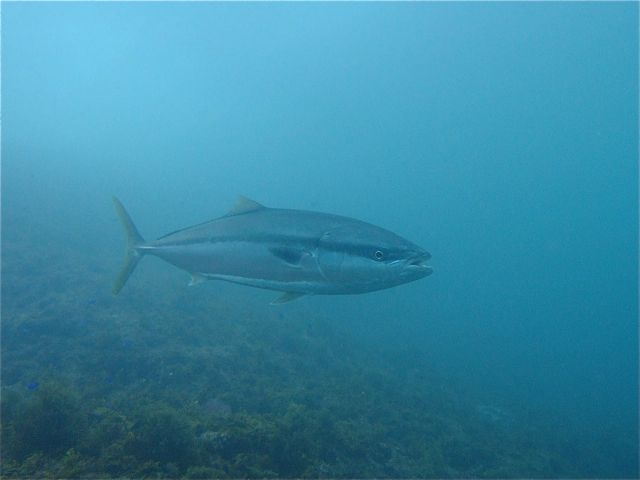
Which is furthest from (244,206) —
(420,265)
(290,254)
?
(420,265)

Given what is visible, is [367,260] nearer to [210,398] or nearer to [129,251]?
[129,251]

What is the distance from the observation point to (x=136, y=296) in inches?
525

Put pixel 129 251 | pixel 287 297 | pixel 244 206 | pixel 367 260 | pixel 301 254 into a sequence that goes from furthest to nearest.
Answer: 1. pixel 129 251
2. pixel 244 206
3. pixel 287 297
4. pixel 301 254
5. pixel 367 260

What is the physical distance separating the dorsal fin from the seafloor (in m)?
2.80

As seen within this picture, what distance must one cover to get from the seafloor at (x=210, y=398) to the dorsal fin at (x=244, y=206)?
9.17 feet

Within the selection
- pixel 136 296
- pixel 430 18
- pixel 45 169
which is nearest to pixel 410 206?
pixel 430 18

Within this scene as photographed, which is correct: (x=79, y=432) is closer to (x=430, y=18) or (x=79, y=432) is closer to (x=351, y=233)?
(x=351, y=233)

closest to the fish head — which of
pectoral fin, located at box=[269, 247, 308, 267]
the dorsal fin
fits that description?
pectoral fin, located at box=[269, 247, 308, 267]

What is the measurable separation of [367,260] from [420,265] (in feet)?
1.43

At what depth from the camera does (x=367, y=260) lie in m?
2.63

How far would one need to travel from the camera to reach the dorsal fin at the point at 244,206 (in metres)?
3.52

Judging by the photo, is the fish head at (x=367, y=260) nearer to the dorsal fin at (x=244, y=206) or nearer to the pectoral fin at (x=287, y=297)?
the pectoral fin at (x=287, y=297)

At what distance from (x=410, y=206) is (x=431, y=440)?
165337 mm

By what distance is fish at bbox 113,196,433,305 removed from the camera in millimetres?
2639
